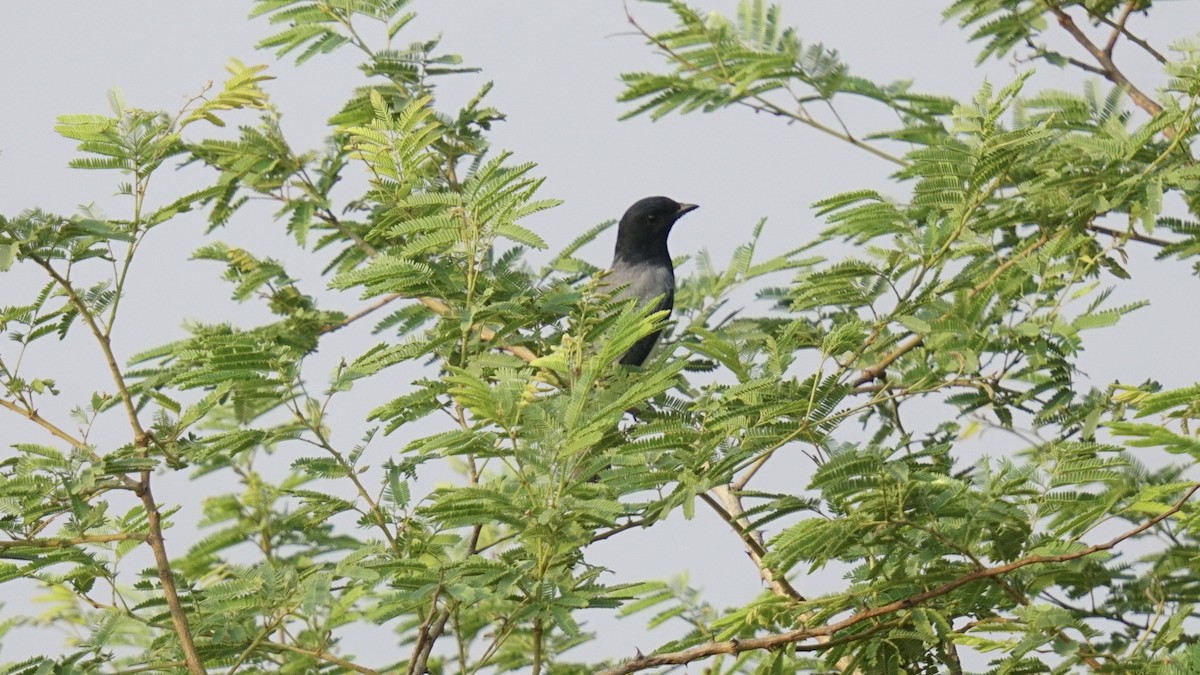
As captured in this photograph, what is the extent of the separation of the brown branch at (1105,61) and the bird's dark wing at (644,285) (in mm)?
2381

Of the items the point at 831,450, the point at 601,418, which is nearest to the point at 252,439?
the point at 601,418

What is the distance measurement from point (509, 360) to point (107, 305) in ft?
4.42

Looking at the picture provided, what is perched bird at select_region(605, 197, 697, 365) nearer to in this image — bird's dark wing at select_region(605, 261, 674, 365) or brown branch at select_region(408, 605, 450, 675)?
bird's dark wing at select_region(605, 261, 674, 365)

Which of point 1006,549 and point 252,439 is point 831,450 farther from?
point 252,439

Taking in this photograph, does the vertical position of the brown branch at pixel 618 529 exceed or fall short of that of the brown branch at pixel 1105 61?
it falls short

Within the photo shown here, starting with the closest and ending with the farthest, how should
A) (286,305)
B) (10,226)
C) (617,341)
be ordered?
(617,341) → (10,226) → (286,305)

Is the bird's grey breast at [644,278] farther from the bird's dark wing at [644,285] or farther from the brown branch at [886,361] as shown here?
the brown branch at [886,361]

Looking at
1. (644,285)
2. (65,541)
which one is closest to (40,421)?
(65,541)

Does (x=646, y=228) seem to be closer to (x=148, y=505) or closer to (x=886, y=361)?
(x=886, y=361)

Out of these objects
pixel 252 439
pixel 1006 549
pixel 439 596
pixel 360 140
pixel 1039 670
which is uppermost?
pixel 360 140

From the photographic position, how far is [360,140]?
179 inches

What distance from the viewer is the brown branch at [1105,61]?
610 cm

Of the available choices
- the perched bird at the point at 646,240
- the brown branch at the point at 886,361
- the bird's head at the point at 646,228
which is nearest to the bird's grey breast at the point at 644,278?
the perched bird at the point at 646,240

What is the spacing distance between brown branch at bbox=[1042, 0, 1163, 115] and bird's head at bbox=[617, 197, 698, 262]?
2.93 meters
